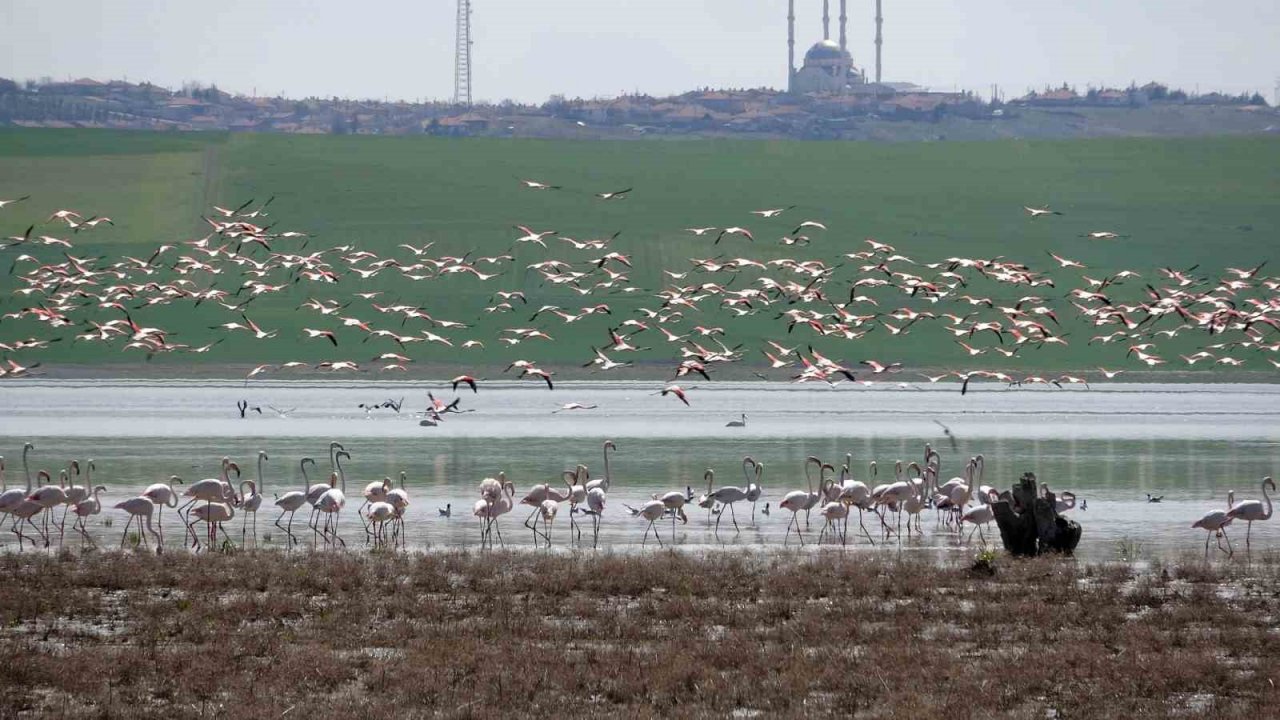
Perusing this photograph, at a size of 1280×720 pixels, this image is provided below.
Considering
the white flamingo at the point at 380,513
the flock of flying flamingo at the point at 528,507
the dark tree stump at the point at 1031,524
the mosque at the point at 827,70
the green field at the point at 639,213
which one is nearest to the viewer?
the dark tree stump at the point at 1031,524

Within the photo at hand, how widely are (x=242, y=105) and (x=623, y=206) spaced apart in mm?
77450

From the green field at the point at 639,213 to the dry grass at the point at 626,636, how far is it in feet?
140

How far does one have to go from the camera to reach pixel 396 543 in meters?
19.1

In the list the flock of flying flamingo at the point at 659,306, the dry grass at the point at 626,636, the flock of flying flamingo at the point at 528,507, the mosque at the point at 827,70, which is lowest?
the dry grass at the point at 626,636

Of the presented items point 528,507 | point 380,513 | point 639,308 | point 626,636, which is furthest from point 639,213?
point 626,636

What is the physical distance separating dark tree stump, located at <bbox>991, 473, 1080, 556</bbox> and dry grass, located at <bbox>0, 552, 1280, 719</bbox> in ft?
3.47

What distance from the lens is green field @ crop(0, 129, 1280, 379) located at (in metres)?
66.2

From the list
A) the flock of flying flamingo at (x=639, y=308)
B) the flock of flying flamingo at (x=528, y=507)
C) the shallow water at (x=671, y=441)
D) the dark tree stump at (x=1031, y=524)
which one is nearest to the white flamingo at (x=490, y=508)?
the flock of flying flamingo at (x=528, y=507)

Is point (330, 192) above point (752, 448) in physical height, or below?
above

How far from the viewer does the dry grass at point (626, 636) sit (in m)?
11.4

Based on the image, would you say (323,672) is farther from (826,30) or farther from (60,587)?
(826,30)

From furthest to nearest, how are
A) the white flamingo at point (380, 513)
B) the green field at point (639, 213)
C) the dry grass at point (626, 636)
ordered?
the green field at point (639, 213) < the white flamingo at point (380, 513) < the dry grass at point (626, 636)

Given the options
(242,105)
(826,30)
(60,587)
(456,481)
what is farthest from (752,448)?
(826,30)

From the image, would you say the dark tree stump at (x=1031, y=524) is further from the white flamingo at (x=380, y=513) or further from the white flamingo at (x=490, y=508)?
the white flamingo at (x=380, y=513)
